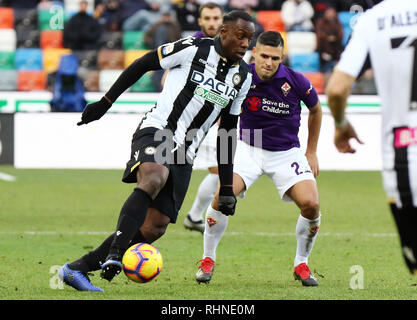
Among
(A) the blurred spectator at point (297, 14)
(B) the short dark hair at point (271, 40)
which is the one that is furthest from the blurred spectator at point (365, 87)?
(B) the short dark hair at point (271, 40)

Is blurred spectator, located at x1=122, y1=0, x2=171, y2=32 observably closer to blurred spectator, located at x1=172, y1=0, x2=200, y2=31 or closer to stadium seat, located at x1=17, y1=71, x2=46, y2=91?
blurred spectator, located at x1=172, y1=0, x2=200, y2=31

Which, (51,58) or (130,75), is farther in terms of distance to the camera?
(51,58)

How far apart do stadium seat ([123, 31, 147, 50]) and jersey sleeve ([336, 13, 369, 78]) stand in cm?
1514

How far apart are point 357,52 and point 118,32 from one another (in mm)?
15561

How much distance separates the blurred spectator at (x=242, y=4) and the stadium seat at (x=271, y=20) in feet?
0.86

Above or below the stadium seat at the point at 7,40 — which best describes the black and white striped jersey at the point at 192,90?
below

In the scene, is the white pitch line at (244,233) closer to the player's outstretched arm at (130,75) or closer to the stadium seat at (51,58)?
the player's outstretched arm at (130,75)

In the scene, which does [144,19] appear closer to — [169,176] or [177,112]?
[177,112]

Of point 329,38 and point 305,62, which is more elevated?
point 329,38

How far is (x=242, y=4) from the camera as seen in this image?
19.0 m

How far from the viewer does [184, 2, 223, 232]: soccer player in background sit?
Answer: 924cm

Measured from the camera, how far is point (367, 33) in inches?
154

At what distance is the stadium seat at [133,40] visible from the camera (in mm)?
18859

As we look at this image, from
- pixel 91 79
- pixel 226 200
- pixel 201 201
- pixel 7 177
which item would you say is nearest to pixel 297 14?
pixel 91 79
